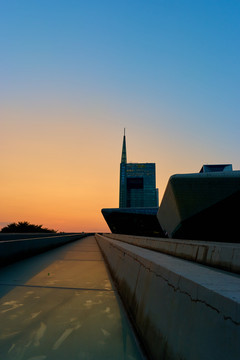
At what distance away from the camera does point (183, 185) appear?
1341 inches

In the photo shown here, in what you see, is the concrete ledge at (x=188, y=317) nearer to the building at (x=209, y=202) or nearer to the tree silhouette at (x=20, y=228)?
the building at (x=209, y=202)

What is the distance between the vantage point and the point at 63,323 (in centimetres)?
247

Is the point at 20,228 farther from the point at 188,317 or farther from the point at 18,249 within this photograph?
the point at 188,317

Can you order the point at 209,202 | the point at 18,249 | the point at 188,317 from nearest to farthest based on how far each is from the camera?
the point at 188,317
the point at 18,249
the point at 209,202

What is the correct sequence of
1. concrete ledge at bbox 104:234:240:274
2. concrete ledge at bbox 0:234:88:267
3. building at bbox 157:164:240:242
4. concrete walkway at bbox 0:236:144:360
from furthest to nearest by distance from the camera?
building at bbox 157:164:240:242, concrete ledge at bbox 0:234:88:267, concrete ledge at bbox 104:234:240:274, concrete walkway at bbox 0:236:144:360

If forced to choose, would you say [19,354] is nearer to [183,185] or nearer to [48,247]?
[48,247]

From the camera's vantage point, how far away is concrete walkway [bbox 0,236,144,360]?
191 centimetres

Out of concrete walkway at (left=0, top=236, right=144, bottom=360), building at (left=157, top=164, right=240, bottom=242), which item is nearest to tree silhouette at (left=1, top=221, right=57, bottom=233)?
building at (left=157, top=164, right=240, bottom=242)

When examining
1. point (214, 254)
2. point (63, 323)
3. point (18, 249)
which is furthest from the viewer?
point (18, 249)

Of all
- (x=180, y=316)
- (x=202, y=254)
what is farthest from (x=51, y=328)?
(x=202, y=254)

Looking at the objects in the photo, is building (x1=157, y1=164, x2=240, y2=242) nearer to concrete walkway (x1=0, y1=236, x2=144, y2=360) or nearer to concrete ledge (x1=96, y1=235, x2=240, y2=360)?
concrete walkway (x1=0, y1=236, x2=144, y2=360)

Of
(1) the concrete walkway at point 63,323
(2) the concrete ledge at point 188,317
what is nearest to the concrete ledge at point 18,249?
(1) the concrete walkway at point 63,323

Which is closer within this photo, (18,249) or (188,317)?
(188,317)

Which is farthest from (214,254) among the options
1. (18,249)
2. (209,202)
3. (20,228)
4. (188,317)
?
(20,228)
